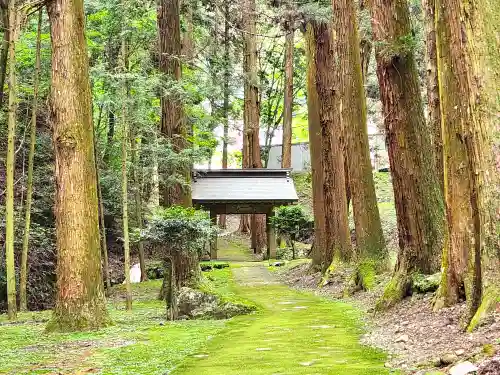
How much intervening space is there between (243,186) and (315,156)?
8.04m

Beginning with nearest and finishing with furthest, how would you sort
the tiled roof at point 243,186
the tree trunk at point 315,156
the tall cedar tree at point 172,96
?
the tall cedar tree at point 172,96 < the tree trunk at point 315,156 < the tiled roof at point 243,186

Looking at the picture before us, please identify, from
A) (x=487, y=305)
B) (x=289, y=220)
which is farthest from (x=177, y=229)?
(x=289, y=220)

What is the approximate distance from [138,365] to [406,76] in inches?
203

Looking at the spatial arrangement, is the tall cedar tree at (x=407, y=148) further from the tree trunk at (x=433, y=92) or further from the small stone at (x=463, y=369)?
the small stone at (x=463, y=369)

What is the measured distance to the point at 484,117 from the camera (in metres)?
4.11

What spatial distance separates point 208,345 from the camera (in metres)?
5.59

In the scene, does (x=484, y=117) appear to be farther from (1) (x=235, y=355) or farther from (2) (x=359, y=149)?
(2) (x=359, y=149)

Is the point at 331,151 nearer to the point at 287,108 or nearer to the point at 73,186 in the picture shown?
the point at 73,186

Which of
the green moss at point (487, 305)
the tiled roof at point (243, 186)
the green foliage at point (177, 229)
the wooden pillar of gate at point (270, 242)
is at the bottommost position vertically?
the wooden pillar of gate at point (270, 242)

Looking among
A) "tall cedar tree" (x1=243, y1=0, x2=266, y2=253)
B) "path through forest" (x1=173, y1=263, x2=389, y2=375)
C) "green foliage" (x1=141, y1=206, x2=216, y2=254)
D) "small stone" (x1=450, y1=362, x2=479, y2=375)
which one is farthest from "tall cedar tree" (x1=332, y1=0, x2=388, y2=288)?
"tall cedar tree" (x1=243, y1=0, x2=266, y2=253)

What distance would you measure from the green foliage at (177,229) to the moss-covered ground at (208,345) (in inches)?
40.7

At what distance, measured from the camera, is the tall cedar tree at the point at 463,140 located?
4.18m

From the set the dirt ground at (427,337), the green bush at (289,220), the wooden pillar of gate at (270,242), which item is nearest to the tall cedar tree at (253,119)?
the wooden pillar of gate at (270,242)

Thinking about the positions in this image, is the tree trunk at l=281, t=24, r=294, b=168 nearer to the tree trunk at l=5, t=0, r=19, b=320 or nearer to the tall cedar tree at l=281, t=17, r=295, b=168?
the tall cedar tree at l=281, t=17, r=295, b=168
